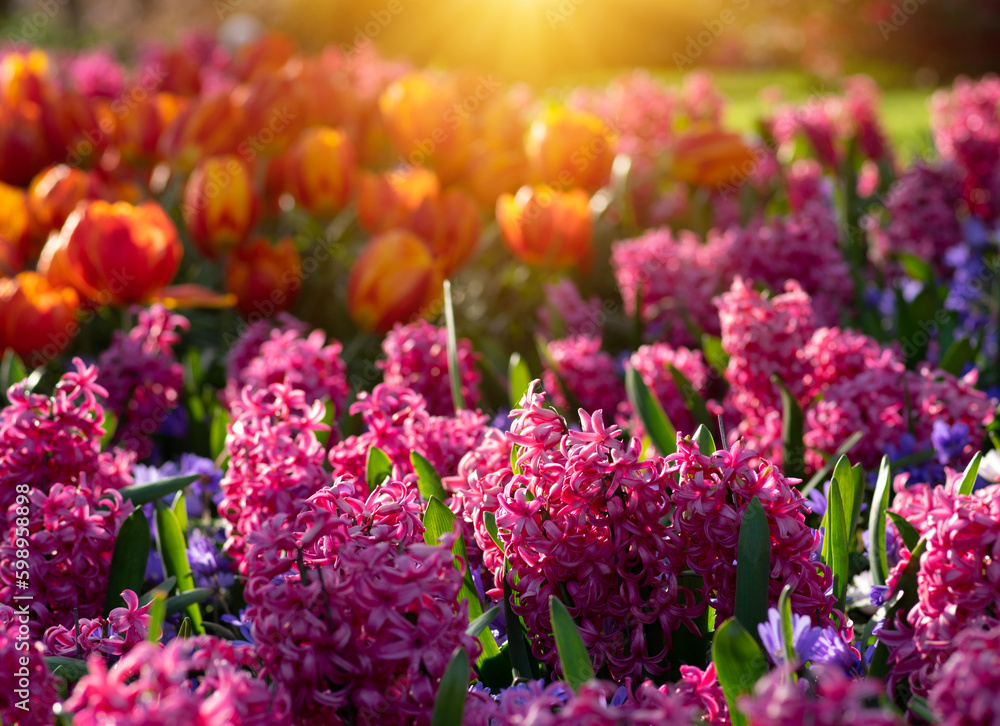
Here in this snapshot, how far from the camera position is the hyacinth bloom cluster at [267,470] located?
1.30 m

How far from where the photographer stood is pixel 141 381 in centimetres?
203

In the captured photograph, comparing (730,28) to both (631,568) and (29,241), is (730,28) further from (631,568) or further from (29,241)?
(631,568)

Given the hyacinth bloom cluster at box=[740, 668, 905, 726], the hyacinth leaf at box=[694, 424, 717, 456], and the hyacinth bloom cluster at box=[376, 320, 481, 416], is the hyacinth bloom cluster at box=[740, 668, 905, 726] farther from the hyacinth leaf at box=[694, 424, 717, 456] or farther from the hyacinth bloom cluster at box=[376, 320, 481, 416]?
the hyacinth bloom cluster at box=[376, 320, 481, 416]

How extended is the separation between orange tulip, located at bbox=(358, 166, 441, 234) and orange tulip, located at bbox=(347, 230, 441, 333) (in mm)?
294

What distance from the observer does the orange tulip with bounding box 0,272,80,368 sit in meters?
2.20

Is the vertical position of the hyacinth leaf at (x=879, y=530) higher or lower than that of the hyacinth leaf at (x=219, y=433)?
higher

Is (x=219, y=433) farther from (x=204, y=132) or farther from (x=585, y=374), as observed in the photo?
(x=204, y=132)

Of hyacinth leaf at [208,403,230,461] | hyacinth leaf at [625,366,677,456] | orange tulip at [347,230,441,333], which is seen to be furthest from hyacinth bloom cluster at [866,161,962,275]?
hyacinth leaf at [208,403,230,461]

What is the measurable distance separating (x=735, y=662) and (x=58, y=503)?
0.86m

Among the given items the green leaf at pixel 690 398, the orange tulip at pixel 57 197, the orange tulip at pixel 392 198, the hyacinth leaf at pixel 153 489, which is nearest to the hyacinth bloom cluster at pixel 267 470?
the hyacinth leaf at pixel 153 489

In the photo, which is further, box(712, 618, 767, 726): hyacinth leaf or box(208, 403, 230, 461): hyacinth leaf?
box(208, 403, 230, 461): hyacinth leaf

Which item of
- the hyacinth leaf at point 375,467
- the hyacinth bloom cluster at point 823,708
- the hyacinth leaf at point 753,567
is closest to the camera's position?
the hyacinth bloom cluster at point 823,708

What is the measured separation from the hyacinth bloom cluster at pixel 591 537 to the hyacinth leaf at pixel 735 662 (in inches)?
6.1

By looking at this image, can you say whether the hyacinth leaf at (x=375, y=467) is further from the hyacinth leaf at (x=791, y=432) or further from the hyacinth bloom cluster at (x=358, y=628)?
the hyacinth leaf at (x=791, y=432)
